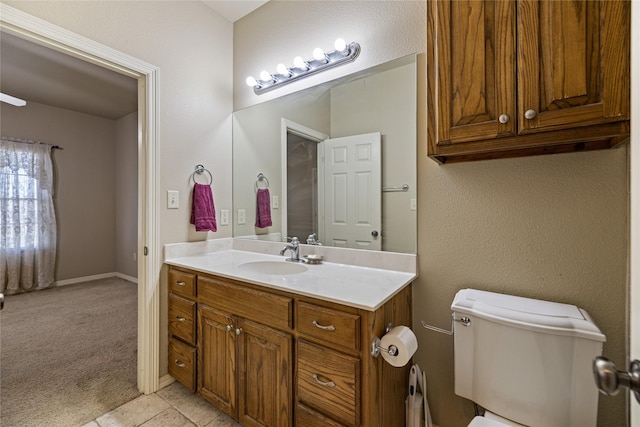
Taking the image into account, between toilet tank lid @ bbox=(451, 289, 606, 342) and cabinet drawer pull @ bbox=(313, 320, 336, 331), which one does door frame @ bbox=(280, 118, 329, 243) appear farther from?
toilet tank lid @ bbox=(451, 289, 606, 342)

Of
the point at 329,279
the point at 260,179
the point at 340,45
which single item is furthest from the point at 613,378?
the point at 260,179

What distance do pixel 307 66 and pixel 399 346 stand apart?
166 centimetres

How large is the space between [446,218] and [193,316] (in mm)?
1504

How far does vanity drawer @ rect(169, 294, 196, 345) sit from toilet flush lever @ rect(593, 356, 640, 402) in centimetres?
171

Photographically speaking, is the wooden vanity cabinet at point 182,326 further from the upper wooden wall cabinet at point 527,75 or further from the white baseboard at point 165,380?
the upper wooden wall cabinet at point 527,75

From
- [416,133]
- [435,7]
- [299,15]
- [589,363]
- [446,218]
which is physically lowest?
[589,363]

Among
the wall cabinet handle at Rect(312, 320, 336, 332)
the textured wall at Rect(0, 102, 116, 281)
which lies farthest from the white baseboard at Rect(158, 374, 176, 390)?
the textured wall at Rect(0, 102, 116, 281)

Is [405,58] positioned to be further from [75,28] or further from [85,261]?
[85,261]

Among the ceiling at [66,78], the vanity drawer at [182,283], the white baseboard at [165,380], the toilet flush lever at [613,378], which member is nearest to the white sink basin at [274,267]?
the vanity drawer at [182,283]

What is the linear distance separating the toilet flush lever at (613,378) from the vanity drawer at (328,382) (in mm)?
705

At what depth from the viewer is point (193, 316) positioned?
168 centimetres

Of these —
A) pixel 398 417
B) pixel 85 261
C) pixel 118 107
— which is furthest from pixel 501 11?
pixel 85 261

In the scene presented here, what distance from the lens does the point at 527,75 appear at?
3.11 ft

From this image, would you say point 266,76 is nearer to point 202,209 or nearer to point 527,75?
point 202,209
